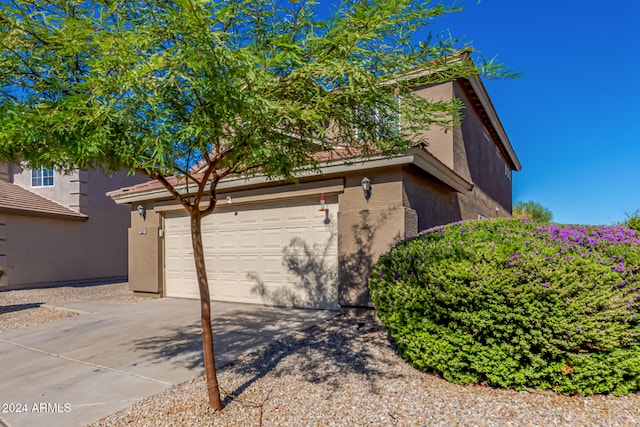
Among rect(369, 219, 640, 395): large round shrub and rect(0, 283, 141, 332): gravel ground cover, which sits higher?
rect(369, 219, 640, 395): large round shrub

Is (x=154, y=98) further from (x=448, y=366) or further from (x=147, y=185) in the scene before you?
(x=147, y=185)

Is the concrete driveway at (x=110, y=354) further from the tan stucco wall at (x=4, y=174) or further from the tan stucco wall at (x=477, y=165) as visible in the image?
the tan stucco wall at (x=4, y=174)

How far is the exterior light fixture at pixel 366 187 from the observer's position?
725 cm

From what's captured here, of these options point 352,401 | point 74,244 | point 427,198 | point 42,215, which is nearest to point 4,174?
point 42,215

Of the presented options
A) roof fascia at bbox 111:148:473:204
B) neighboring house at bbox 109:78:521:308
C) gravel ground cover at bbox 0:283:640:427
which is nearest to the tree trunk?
gravel ground cover at bbox 0:283:640:427

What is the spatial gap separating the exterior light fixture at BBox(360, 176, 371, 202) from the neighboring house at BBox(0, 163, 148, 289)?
1036 cm

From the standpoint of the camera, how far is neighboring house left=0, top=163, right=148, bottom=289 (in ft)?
43.8

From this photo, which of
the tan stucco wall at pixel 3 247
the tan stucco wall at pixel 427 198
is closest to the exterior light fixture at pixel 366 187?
the tan stucco wall at pixel 427 198

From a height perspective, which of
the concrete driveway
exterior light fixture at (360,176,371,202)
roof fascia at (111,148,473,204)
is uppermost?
roof fascia at (111,148,473,204)

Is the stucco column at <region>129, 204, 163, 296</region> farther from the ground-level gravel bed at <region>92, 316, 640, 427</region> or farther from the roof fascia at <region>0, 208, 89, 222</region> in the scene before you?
the ground-level gravel bed at <region>92, 316, 640, 427</region>

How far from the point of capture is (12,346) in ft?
19.8

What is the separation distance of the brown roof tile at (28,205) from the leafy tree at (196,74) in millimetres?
12548

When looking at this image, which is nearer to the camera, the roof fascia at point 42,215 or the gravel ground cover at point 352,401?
the gravel ground cover at point 352,401

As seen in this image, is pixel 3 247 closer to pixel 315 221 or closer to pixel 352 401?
pixel 315 221
